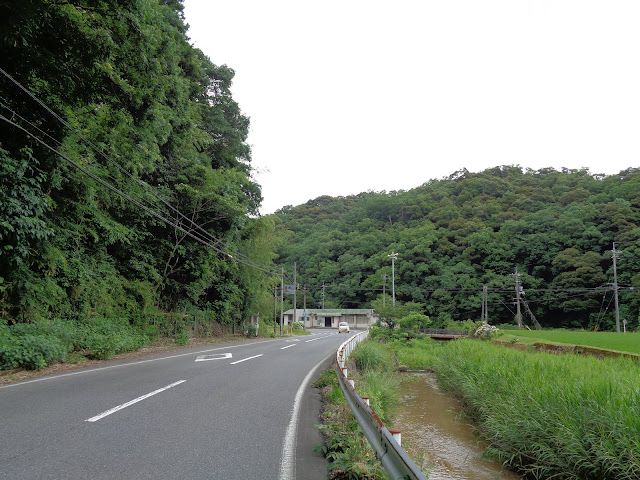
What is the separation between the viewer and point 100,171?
39.0ft

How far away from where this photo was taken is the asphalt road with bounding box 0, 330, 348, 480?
3.41 metres

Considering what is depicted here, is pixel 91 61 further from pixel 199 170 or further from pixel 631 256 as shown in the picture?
pixel 631 256

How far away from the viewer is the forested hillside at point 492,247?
155 feet

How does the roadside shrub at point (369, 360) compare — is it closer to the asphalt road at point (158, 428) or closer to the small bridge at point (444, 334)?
the asphalt road at point (158, 428)

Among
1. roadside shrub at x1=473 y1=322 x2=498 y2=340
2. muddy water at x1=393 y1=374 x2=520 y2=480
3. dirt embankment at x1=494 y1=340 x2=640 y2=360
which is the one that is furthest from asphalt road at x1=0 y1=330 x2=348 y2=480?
roadside shrub at x1=473 y1=322 x2=498 y2=340

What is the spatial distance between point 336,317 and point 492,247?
94.5 ft

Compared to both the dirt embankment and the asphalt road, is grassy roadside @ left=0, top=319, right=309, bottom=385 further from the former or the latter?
the dirt embankment

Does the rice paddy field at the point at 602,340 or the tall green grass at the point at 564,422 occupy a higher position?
the tall green grass at the point at 564,422

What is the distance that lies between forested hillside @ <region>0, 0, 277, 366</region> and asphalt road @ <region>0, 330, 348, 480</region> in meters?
4.26

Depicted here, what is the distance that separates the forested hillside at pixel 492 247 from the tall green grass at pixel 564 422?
4395cm

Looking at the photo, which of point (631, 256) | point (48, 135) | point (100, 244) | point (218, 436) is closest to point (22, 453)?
point (218, 436)

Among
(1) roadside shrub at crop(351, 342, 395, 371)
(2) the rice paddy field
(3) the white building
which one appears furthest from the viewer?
(3) the white building

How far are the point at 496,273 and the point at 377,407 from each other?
53323mm

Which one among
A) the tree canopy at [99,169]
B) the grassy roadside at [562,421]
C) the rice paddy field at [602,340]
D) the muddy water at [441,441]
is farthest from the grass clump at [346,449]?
the rice paddy field at [602,340]
